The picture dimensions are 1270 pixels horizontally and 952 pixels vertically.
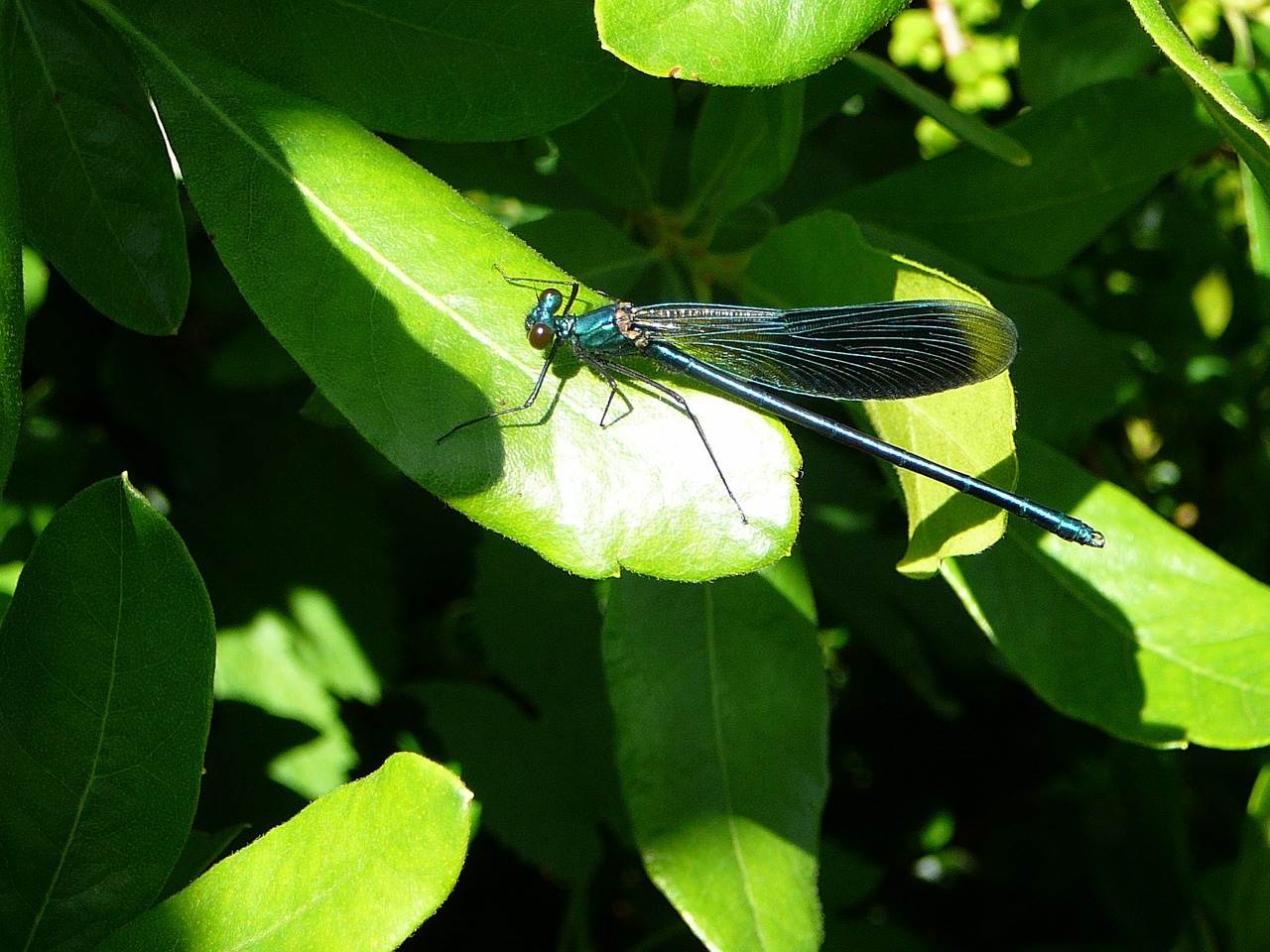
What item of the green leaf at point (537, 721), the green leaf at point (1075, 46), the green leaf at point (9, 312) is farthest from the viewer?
the green leaf at point (537, 721)

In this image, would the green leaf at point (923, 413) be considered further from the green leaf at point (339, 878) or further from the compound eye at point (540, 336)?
the green leaf at point (339, 878)

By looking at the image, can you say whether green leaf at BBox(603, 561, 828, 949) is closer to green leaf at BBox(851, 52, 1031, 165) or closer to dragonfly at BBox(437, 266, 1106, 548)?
dragonfly at BBox(437, 266, 1106, 548)

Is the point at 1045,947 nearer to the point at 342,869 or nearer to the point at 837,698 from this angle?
the point at 837,698

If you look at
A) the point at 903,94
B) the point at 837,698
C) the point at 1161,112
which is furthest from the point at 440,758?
the point at 1161,112

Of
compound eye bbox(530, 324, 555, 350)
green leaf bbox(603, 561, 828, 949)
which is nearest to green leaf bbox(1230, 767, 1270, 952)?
green leaf bbox(603, 561, 828, 949)

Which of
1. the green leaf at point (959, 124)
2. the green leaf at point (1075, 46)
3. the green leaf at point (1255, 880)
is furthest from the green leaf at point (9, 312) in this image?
the green leaf at point (1255, 880)

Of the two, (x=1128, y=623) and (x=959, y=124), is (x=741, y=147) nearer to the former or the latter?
(x=959, y=124)
